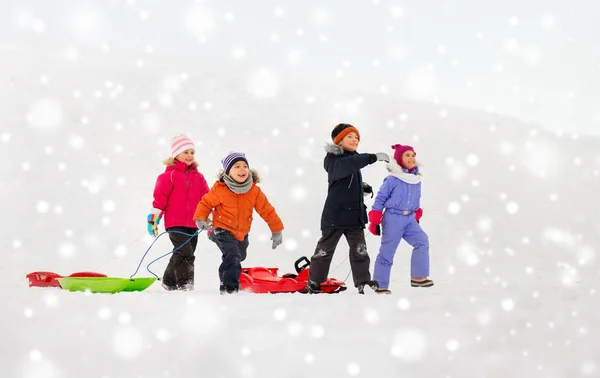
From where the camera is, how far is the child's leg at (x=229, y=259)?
6773 mm

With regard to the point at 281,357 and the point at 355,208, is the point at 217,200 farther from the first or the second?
the point at 281,357

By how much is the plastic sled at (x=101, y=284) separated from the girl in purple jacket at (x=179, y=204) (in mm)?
1010

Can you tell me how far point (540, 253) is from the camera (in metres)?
10.8

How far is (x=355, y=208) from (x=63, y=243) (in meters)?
5.48

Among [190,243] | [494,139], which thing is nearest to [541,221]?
[494,139]

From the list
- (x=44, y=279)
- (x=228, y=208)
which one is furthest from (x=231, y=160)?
(x=44, y=279)

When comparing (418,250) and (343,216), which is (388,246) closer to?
(418,250)

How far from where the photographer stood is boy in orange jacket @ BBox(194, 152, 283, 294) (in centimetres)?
682

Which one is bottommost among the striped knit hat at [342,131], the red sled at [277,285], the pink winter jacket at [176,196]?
the red sled at [277,285]

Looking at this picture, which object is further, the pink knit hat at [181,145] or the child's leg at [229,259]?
the pink knit hat at [181,145]

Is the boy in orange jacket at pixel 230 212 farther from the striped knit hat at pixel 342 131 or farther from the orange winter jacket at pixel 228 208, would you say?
the striped knit hat at pixel 342 131

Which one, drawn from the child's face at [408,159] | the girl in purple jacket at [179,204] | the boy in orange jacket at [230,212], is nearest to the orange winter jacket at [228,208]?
the boy in orange jacket at [230,212]

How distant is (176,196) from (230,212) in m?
1.13

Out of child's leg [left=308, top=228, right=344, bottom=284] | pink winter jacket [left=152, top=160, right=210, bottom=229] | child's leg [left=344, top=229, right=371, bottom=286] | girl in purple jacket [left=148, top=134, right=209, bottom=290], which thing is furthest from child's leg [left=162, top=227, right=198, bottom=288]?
child's leg [left=344, top=229, right=371, bottom=286]
